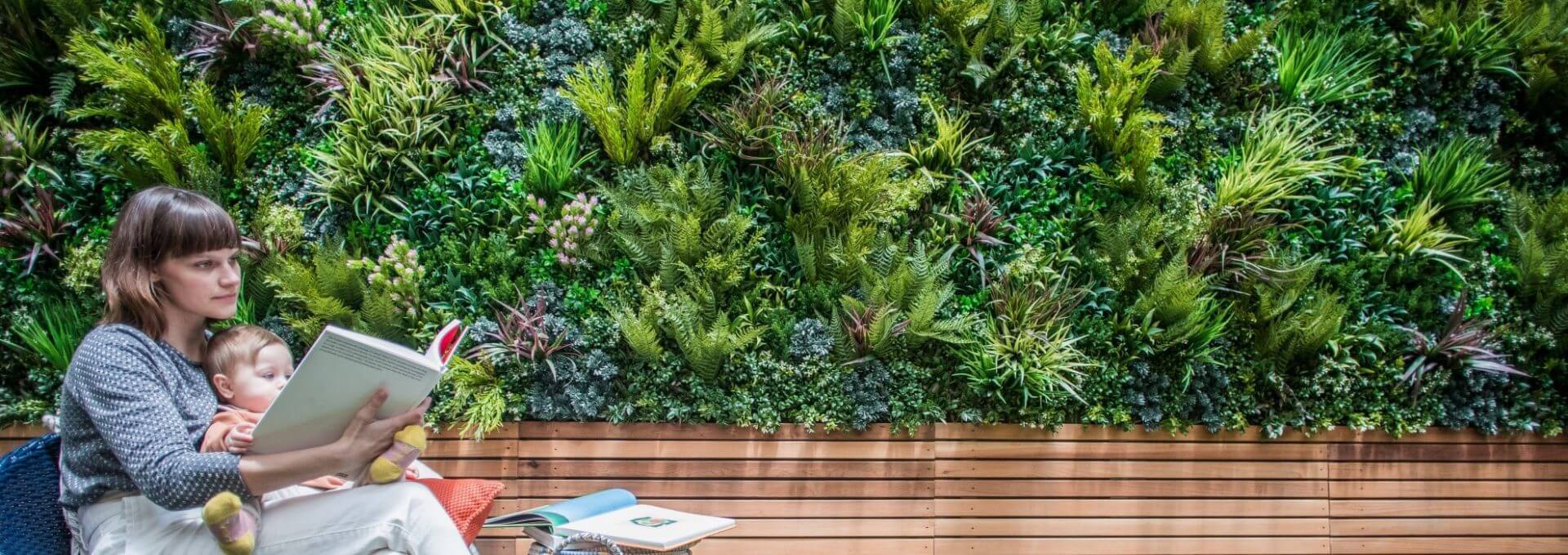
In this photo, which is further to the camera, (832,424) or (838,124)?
(838,124)

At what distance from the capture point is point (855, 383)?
361 centimetres

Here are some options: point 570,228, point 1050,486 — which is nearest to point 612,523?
point 570,228

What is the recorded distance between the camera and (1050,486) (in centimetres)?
368

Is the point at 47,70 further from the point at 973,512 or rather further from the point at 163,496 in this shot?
the point at 973,512

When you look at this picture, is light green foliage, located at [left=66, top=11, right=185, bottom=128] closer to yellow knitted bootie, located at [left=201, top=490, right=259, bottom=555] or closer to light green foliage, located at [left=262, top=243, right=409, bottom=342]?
light green foliage, located at [left=262, top=243, right=409, bottom=342]

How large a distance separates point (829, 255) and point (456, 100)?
1612 mm

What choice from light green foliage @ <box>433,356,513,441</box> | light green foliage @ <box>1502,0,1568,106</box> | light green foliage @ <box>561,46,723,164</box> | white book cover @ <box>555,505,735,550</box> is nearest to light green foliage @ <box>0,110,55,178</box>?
light green foliage @ <box>433,356,513,441</box>

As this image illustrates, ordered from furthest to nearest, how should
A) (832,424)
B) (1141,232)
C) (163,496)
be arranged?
(1141,232), (832,424), (163,496)

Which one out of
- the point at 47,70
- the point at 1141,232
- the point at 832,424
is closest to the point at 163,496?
the point at 832,424

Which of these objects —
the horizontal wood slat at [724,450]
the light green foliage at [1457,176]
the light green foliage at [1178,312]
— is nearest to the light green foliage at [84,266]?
the horizontal wood slat at [724,450]

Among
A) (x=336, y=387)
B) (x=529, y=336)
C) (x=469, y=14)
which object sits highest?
(x=469, y=14)

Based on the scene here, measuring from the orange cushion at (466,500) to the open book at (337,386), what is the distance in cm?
49

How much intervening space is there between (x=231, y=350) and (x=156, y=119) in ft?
6.87

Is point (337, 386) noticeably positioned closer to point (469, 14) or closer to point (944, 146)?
point (469, 14)
